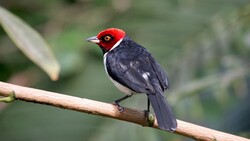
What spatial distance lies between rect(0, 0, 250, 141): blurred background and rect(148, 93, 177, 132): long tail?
2.23ft

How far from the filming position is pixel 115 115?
2.65 meters

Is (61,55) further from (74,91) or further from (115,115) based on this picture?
(115,115)

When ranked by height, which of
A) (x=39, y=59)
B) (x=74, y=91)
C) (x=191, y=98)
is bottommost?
(x=74, y=91)

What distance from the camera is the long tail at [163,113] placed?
2697mm

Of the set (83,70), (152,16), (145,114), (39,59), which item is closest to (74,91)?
(83,70)

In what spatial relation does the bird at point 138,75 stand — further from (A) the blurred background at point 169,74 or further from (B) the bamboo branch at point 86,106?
(A) the blurred background at point 169,74

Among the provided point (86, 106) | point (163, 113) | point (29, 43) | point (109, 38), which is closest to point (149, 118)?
point (163, 113)

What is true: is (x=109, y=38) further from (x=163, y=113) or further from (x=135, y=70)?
(x=163, y=113)

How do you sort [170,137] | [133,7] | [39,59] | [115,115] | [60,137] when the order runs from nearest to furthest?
[115,115]
[39,59]
[170,137]
[60,137]
[133,7]

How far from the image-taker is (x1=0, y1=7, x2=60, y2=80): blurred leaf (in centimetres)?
311

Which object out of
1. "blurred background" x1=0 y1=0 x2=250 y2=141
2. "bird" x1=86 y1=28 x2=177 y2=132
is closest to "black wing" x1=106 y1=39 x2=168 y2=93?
"bird" x1=86 y1=28 x2=177 y2=132

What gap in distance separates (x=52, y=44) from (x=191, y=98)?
137cm

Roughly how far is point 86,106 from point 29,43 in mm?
685

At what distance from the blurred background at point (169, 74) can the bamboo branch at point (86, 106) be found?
102 centimetres
